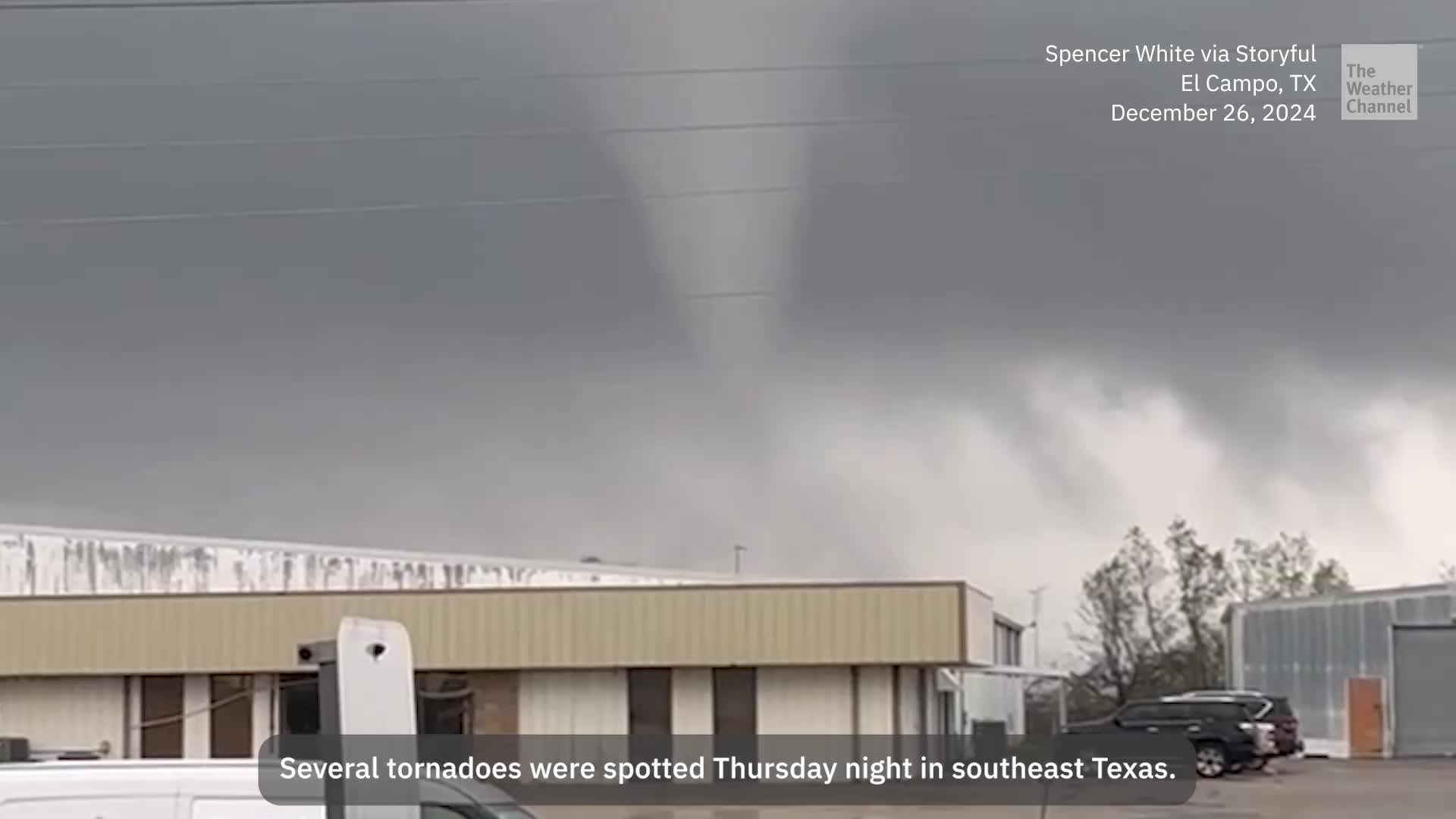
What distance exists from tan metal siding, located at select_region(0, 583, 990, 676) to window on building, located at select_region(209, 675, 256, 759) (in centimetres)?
50

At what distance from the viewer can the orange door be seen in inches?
1895

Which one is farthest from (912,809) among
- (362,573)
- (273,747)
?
(273,747)

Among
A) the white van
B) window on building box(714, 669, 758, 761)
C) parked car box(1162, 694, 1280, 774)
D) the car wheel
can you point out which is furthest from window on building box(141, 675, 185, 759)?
the white van

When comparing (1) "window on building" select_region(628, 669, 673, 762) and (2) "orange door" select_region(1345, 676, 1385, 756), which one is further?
(2) "orange door" select_region(1345, 676, 1385, 756)

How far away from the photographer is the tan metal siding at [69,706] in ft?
110

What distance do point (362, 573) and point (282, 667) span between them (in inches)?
393

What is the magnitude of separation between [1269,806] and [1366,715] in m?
21.0

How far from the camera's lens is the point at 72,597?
33.2 meters

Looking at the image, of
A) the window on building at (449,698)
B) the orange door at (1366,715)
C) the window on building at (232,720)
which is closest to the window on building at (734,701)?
the window on building at (449,698)

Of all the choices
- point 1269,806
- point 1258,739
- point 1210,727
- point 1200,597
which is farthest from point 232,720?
point 1200,597

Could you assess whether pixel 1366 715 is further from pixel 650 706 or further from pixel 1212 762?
pixel 650 706

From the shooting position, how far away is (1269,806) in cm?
2917

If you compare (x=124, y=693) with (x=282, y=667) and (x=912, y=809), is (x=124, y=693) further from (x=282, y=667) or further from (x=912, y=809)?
(x=912, y=809)

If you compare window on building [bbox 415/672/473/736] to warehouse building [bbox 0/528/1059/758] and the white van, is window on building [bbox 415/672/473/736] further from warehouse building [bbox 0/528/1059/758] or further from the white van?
the white van
